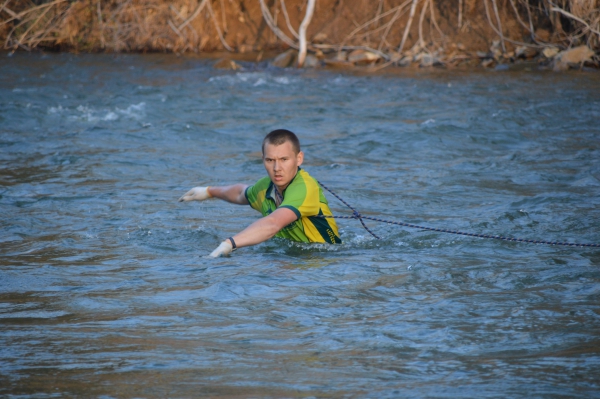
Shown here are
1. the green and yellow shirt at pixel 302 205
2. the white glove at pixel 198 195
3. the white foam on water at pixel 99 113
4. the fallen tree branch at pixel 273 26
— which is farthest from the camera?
the fallen tree branch at pixel 273 26

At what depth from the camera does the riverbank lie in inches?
663

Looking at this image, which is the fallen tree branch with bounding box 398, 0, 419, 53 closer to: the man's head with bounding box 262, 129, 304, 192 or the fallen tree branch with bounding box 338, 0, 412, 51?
the fallen tree branch with bounding box 338, 0, 412, 51

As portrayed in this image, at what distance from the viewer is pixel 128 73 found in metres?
15.7

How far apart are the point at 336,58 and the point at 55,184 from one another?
10.4 metres

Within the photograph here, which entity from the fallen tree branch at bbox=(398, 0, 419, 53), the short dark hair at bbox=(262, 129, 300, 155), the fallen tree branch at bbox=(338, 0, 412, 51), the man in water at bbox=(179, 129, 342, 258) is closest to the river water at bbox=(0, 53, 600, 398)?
the man in water at bbox=(179, 129, 342, 258)

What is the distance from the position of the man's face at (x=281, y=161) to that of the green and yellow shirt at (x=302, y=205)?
0.08 metres

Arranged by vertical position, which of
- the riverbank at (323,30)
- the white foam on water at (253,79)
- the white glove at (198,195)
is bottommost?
the white glove at (198,195)

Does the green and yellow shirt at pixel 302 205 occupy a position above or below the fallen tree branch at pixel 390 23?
below

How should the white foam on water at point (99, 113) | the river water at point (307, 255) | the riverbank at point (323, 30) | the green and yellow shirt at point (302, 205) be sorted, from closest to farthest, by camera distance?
the river water at point (307, 255) < the green and yellow shirt at point (302, 205) < the white foam on water at point (99, 113) < the riverbank at point (323, 30)

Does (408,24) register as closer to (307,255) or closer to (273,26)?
(273,26)

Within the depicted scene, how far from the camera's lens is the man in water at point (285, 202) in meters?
5.09

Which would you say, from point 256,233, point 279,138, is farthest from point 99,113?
point 256,233

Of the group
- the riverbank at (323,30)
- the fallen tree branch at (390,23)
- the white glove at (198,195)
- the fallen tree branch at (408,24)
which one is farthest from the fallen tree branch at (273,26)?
the white glove at (198,195)

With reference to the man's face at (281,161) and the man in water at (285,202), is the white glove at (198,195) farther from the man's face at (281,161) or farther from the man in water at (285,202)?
the man's face at (281,161)
